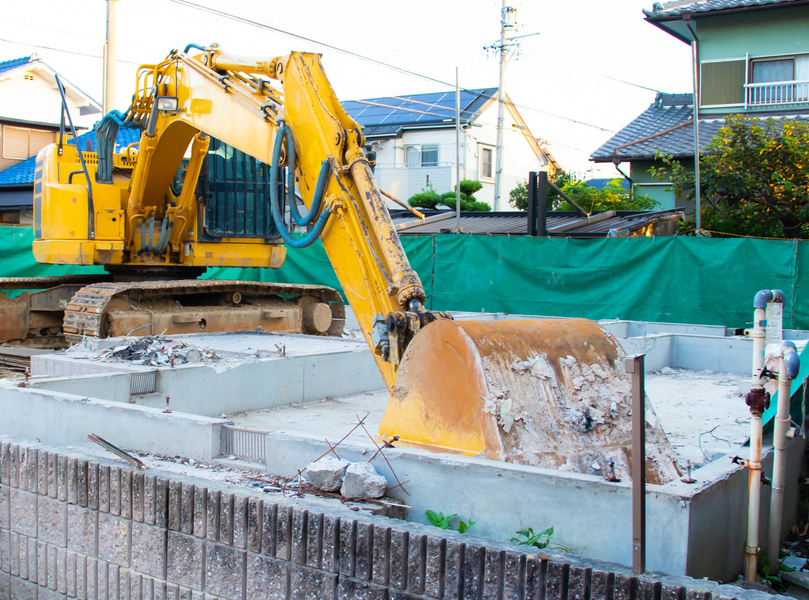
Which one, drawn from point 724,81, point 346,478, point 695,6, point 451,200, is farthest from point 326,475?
point 451,200

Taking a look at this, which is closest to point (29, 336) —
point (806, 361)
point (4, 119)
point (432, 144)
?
point (806, 361)

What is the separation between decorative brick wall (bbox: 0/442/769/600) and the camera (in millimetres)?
2570

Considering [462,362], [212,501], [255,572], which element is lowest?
[255,572]

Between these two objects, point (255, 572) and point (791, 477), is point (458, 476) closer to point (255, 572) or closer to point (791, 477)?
point (255, 572)

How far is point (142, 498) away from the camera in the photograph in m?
3.30

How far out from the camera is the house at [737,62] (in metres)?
19.0

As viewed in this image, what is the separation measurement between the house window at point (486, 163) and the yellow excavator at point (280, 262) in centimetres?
2422

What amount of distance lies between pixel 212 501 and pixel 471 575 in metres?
1.09

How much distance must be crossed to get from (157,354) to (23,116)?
1005 inches

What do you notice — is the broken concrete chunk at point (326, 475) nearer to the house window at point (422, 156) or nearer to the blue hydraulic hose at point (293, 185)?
the blue hydraulic hose at point (293, 185)

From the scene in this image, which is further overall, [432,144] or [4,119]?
[432,144]

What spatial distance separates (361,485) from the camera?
3594 millimetres

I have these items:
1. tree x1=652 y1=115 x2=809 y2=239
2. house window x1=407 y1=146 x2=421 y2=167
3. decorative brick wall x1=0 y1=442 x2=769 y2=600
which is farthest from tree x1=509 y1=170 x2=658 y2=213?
decorative brick wall x1=0 y1=442 x2=769 y2=600

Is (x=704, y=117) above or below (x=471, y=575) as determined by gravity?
above
